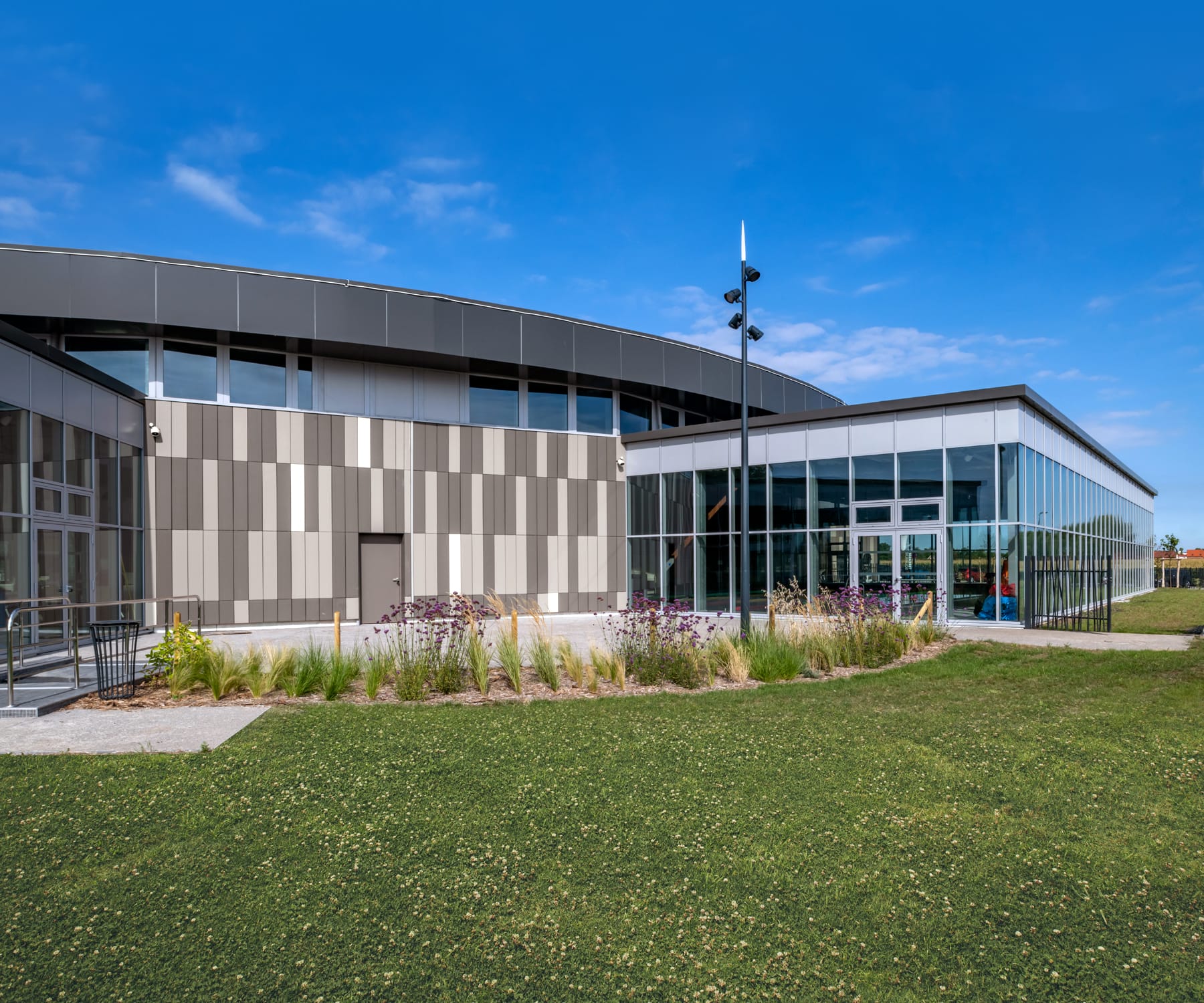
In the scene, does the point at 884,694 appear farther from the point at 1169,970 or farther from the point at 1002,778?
the point at 1169,970

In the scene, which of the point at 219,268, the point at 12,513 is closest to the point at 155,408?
the point at 219,268

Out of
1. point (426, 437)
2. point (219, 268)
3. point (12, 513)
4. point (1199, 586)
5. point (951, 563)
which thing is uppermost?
point (219, 268)

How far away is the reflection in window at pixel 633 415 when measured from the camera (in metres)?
27.7

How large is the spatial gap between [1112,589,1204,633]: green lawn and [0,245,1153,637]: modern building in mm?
2633

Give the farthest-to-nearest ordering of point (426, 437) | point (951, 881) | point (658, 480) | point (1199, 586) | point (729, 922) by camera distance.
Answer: point (1199, 586)
point (658, 480)
point (426, 437)
point (951, 881)
point (729, 922)

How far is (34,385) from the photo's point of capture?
1509 cm

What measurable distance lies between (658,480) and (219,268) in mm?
13805

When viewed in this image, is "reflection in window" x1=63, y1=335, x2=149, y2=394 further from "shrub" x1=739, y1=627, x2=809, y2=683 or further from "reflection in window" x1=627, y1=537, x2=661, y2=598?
"shrub" x1=739, y1=627, x2=809, y2=683

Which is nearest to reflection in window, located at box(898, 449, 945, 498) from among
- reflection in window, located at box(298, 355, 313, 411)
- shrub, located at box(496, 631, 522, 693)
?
shrub, located at box(496, 631, 522, 693)

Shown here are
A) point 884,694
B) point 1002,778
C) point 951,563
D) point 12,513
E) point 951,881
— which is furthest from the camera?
point 951,563

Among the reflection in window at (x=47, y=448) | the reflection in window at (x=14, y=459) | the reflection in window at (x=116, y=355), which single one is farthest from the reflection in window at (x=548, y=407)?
the reflection in window at (x=14, y=459)

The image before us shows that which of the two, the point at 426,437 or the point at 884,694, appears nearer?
the point at 884,694

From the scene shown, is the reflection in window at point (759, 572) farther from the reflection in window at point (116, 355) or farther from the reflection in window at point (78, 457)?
the reflection in window at point (116, 355)

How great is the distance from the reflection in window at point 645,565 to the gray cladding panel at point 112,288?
15.1 m
